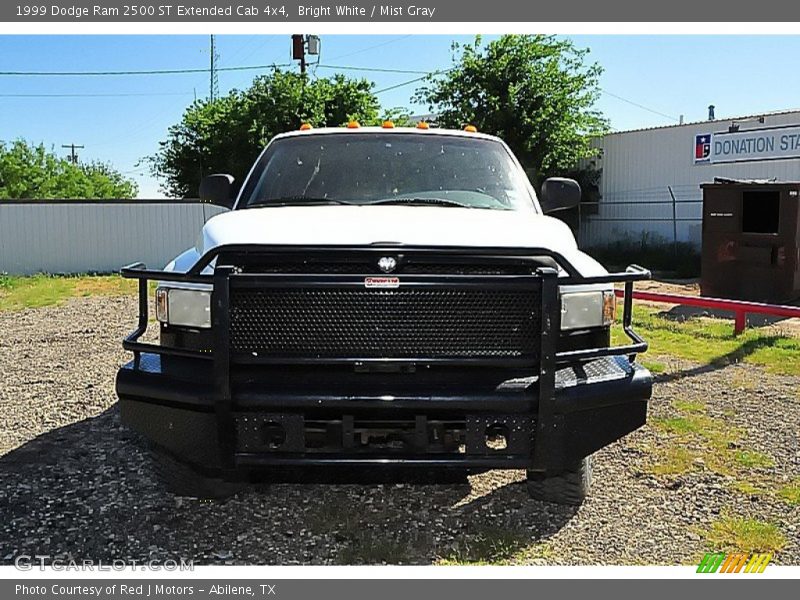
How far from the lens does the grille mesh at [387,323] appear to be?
333cm

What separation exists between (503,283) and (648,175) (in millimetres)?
22459

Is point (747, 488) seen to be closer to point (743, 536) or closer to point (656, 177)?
point (743, 536)

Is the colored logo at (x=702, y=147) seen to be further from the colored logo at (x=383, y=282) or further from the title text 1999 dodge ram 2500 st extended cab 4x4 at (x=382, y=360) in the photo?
the colored logo at (x=383, y=282)

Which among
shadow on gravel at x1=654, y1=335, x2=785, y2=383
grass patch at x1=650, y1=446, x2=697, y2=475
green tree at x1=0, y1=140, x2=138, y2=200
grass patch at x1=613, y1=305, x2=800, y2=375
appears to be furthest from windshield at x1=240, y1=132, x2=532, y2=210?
green tree at x1=0, y1=140, x2=138, y2=200

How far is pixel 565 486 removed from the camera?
4039 mm

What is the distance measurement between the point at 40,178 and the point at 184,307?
41.3 m

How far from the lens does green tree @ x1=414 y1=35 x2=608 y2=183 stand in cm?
2298

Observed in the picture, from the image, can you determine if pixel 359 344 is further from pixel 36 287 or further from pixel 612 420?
pixel 36 287

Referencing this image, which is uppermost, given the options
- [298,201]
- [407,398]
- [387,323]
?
[298,201]

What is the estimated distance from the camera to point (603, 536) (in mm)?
3857

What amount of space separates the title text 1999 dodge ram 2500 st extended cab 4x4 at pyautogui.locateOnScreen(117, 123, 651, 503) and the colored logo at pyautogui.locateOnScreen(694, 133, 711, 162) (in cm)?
2021

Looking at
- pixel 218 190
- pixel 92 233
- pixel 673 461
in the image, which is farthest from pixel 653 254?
pixel 218 190

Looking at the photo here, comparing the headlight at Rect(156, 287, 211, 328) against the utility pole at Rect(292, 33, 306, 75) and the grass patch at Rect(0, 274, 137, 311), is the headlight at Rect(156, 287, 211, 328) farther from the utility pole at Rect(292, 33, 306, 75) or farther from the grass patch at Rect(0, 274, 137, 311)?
the utility pole at Rect(292, 33, 306, 75)
